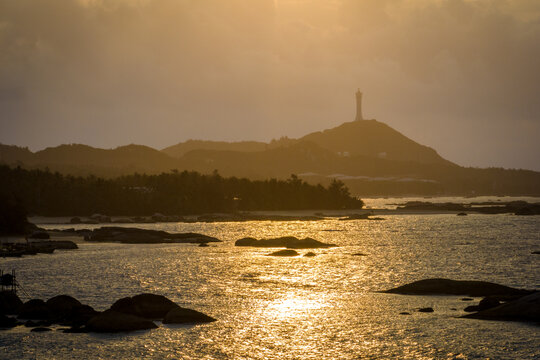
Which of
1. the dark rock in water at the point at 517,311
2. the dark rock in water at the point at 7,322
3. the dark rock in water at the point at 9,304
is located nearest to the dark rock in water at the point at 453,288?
the dark rock in water at the point at 517,311

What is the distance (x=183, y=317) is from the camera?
136 feet

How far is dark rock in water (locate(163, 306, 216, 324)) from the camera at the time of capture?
1624 inches

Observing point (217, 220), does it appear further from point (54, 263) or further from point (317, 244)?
point (54, 263)

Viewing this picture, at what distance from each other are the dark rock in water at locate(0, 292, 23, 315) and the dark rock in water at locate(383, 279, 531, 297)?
1104 inches

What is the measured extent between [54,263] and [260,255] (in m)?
25.3

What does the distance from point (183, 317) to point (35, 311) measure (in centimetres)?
931

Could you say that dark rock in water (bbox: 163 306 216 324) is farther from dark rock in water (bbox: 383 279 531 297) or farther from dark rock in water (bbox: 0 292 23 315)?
dark rock in water (bbox: 383 279 531 297)

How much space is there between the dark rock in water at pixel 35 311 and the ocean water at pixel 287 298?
2665 millimetres

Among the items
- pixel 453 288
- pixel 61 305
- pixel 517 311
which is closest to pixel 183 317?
pixel 61 305

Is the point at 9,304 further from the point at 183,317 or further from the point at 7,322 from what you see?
the point at 183,317

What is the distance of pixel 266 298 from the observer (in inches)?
2040

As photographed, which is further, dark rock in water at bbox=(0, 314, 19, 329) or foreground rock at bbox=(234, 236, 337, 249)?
foreground rock at bbox=(234, 236, 337, 249)

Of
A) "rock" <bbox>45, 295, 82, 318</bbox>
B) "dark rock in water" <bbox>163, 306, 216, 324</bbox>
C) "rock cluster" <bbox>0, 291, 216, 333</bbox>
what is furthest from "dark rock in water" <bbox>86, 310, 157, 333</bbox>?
"rock" <bbox>45, 295, 82, 318</bbox>

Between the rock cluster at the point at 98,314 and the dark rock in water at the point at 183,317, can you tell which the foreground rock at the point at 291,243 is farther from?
the dark rock in water at the point at 183,317
